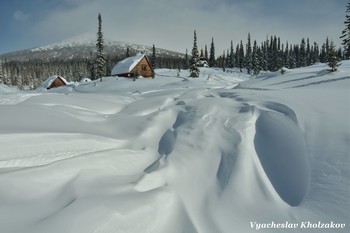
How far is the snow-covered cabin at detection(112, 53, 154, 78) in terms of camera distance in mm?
51906

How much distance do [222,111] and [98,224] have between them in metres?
5.44

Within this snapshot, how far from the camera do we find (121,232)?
387cm

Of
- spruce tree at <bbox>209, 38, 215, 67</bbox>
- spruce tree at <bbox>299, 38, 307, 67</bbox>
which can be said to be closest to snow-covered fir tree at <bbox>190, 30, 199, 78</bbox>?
spruce tree at <bbox>209, 38, 215, 67</bbox>

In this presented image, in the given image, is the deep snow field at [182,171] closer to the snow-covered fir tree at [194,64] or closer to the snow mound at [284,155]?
the snow mound at [284,155]

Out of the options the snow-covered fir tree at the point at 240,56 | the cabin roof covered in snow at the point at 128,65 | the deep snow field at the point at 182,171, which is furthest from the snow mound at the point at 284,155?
the snow-covered fir tree at the point at 240,56

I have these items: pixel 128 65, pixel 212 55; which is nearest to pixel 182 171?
pixel 128 65

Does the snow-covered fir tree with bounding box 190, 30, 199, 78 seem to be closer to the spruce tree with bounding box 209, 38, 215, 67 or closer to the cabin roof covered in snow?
the cabin roof covered in snow

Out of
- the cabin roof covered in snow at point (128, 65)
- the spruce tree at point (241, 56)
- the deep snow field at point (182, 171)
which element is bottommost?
the deep snow field at point (182, 171)

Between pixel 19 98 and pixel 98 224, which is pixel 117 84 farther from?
pixel 98 224

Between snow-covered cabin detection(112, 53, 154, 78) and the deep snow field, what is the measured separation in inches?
1716

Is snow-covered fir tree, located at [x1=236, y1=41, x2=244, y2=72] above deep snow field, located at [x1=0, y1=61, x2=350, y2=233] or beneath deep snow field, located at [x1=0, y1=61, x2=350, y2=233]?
above

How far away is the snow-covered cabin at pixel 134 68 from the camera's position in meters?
51.9

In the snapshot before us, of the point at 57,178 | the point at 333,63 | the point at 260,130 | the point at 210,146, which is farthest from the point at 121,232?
the point at 333,63

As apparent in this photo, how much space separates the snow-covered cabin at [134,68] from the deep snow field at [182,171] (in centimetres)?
4358
